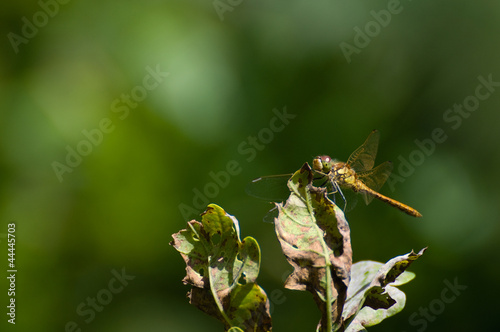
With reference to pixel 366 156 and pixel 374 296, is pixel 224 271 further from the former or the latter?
pixel 366 156

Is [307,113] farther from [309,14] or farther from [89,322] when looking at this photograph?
[89,322]

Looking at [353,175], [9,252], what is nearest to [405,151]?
[353,175]

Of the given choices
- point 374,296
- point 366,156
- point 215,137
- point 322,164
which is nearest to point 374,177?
point 366,156

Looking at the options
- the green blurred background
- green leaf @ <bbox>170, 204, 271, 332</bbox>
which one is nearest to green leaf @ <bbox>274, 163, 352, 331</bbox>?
green leaf @ <bbox>170, 204, 271, 332</bbox>

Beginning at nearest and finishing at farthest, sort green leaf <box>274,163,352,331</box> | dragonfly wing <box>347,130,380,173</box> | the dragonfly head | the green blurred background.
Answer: green leaf <box>274,163,352,331</box>
the dragonfly head
dragonfly wing <box>347,130,380,173</box>
the green blurred background

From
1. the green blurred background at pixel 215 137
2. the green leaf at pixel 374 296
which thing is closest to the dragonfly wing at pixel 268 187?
the green blurred background at pixel 215 137

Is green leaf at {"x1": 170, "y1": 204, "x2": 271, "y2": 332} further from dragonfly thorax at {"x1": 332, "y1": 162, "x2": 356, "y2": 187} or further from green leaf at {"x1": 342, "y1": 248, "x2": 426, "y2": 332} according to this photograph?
dragonfly thorax at {"x1": 332, "y1": 162, "x2": 356, "y2": 187}
